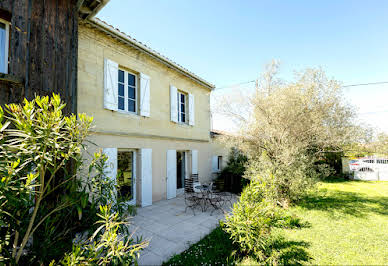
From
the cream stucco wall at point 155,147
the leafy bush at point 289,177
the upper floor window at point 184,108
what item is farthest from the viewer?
the upper floor window at point 184,108

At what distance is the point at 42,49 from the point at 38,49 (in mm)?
70

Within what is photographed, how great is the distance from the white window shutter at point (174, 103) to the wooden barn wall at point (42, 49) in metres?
4.13

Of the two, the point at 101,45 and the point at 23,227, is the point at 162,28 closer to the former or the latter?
the point at 101,45

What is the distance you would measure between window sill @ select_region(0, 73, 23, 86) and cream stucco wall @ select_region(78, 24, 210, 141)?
1572 mm

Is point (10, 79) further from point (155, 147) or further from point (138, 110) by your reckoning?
point (155, 147)

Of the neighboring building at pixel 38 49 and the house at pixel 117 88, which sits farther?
the house at pixel 117 88

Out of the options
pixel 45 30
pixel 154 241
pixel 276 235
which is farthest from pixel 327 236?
pixel 45 30

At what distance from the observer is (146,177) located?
6629 mm

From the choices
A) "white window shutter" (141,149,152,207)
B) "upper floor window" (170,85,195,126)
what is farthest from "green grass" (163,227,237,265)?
"upper floor window" (170,85,195,126)

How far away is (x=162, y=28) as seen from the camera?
7785 millimetres

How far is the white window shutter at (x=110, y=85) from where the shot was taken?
562 centimetres

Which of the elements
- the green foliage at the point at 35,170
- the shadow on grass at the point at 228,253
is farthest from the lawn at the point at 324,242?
the green foliage at the point at 35,170

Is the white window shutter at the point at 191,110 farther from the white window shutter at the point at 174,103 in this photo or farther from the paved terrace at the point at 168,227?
the paved terrace at the point at 168,227

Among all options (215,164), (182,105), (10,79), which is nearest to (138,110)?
(182,105)
